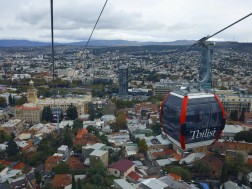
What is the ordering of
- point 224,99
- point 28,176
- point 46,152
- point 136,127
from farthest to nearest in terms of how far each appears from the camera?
point 224,99 < point 136,127 < point 46,152 < point 28,176

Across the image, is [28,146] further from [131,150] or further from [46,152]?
[131,150]

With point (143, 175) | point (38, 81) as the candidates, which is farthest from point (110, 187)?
point (38, 81)

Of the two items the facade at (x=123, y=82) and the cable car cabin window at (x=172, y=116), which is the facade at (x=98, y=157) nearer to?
the cable car cabin window at (x=172, y=116)

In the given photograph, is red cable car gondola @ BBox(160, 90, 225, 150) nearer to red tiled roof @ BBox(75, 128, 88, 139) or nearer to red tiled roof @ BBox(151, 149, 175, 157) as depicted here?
red tiled roof @ BBox(151, 149, 175, 157)

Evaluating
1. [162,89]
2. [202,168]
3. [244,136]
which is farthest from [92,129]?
[162,89]

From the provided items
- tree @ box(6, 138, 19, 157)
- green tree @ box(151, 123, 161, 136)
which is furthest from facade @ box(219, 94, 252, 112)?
tree @ box(6, 138, 19, 157)

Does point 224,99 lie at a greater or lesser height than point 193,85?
lesser
